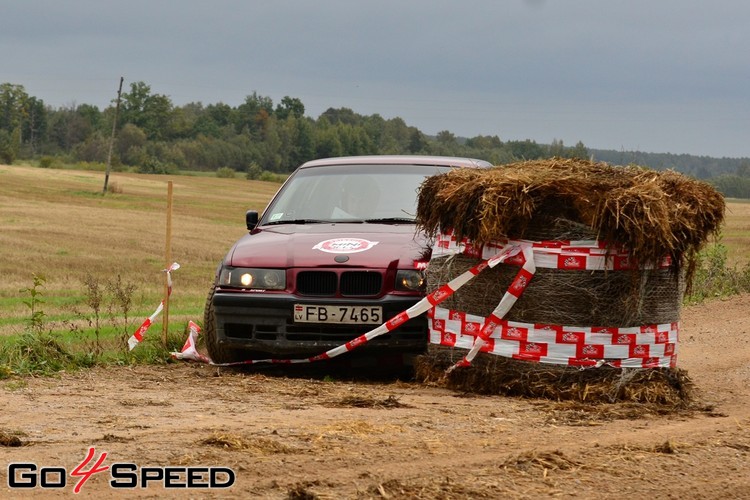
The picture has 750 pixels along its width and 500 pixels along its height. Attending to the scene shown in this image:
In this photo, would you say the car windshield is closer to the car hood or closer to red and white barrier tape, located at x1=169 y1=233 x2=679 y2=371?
the car hood

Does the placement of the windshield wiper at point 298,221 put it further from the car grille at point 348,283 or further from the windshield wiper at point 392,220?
the car grille at point 348,283

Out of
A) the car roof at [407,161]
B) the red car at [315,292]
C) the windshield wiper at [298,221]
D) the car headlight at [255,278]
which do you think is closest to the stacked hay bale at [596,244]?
the red car at [315,292]

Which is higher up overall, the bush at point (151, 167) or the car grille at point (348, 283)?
the car grille at point (348, 283)

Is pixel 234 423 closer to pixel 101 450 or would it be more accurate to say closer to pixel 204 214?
pixel 101 450

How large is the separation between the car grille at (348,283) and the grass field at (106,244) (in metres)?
2.62

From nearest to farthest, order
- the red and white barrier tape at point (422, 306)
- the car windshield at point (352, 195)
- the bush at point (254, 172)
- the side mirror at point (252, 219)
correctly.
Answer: the red and white barrier tape at point (422, 306)
the car windshield at point (352, 195)
the side mirror at point (252, 219)
the bush at point (254, 172)

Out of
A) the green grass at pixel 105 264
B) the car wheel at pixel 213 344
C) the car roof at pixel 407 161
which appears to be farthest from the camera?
the car roof at pixel 407 161

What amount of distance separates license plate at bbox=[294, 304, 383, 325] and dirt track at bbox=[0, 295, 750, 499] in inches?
18.6

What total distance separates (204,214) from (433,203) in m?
47.9

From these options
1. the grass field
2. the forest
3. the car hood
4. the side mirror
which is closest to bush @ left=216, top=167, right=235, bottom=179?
the forest

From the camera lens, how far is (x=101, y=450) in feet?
17.5

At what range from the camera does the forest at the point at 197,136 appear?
374ft

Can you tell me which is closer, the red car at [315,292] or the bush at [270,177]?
the red car at [315,292]

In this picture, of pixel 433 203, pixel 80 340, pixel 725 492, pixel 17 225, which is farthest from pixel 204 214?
pixel 725 492
